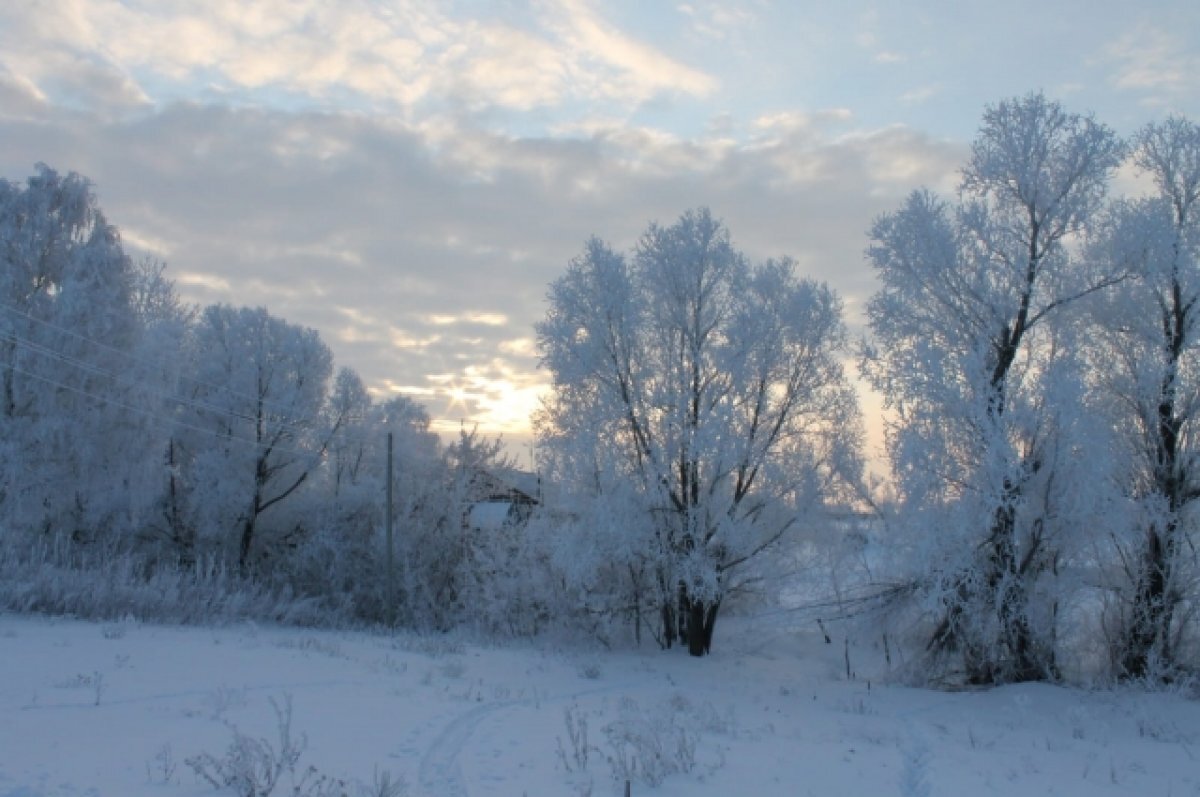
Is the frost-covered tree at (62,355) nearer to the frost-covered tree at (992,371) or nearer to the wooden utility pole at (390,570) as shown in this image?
the wooden utility pole at (390,570)

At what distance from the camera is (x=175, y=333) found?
33.9 metres

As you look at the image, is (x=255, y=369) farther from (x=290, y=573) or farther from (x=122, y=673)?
(x=122, y=673)

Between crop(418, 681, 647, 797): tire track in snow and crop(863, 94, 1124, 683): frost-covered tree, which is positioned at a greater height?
crop(863, 94, 1124, 683): frost-covered tree

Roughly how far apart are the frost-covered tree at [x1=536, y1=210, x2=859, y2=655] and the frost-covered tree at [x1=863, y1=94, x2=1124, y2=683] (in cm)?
369

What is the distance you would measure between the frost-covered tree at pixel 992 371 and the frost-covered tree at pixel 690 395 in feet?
12.1

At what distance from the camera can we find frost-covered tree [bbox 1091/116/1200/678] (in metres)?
16.2

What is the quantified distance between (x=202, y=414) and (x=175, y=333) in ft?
11.0

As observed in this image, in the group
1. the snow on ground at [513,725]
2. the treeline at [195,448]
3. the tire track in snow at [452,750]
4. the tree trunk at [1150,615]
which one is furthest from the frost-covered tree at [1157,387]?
the treeline at [195,448]

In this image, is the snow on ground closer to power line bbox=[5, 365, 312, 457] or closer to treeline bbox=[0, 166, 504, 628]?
treeline bbox=[0, 166, 504, 628]

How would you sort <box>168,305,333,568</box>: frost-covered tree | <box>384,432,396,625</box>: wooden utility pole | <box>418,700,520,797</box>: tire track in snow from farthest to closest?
<box>168,305,333,568</box>: frost-covered tree, <box>384,432,396,625</box>: wooden utility pole, <box>418,700,520,797</box>: tire track in snow

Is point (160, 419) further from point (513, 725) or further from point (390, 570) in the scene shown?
point (513, 725)

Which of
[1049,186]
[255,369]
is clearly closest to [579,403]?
[1049,186]

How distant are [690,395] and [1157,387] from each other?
31.4 feet

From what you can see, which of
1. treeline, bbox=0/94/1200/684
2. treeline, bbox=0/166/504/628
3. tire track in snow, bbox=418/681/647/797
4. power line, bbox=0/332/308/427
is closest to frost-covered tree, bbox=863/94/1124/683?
treeline, bbox=0/94/1200/684
